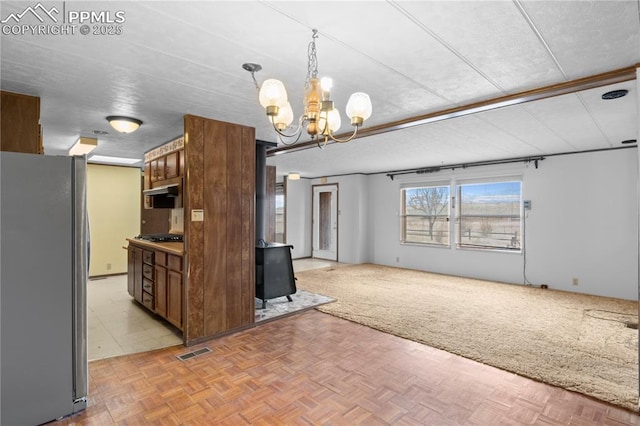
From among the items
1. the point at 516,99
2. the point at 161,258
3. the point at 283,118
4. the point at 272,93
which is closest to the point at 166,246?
the point at 161,258

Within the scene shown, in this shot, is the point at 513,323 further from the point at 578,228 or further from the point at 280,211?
the point at 280,211

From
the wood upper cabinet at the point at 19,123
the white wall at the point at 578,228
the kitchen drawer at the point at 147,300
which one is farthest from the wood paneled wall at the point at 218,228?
the white wall at the point at 578,228

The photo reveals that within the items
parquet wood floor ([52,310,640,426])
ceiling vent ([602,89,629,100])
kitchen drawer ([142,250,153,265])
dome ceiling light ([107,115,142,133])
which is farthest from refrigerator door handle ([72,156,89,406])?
ceiling vent ([602,89,629,100])

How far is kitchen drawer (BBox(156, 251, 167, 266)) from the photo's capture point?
3.66m

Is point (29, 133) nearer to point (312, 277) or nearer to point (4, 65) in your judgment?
point (4, 65)

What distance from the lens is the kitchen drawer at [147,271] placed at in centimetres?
402

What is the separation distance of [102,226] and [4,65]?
485cm

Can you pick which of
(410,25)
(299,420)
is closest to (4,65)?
(410,25)

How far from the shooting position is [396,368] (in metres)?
2.76

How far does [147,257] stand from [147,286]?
377 millimetres

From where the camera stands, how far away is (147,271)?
4.15 metres

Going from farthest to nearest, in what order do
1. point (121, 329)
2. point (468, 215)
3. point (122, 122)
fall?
point (468, 215) → point (121, 329) → point (122, 122)

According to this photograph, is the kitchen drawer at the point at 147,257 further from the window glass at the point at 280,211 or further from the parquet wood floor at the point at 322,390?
the window glass at the point at 280,211

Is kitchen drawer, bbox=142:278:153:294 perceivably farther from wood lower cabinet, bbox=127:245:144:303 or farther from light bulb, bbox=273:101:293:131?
light bulb, bbox=273:101:293:131
